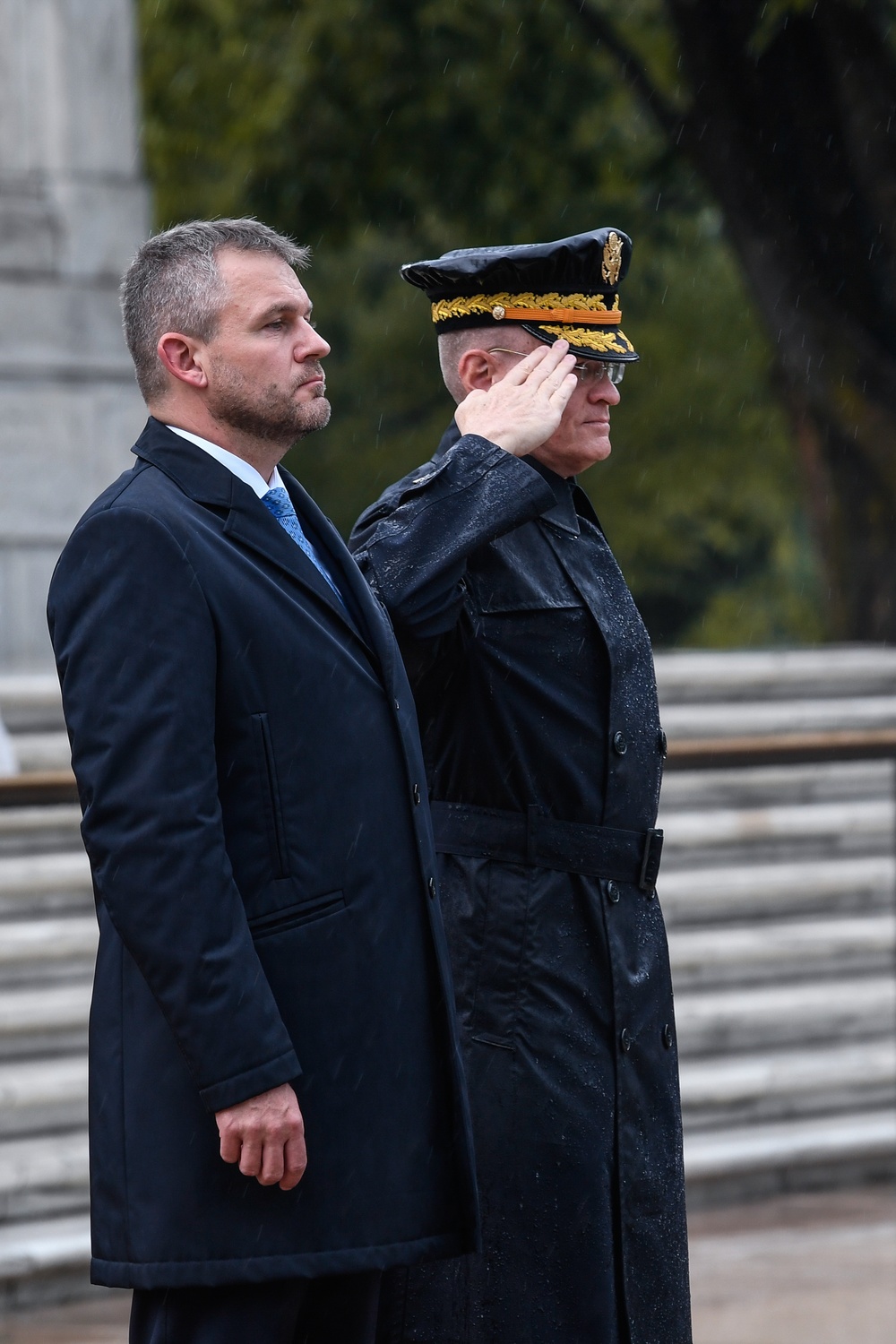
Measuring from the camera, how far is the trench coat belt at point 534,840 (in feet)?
9.96

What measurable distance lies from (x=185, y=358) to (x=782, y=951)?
178 inches

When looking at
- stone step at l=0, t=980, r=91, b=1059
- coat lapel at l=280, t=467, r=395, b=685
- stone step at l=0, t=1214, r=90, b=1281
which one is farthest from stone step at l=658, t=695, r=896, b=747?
coat lapel at l=280, t=467, r=395, b=685

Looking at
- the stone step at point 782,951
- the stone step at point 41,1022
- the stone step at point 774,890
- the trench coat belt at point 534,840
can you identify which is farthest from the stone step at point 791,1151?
the trench coat belt at point 534,840

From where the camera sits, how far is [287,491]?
2.82 meters

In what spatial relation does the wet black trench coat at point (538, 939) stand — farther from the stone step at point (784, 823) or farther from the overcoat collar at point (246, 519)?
the stone step at point (784, 823)

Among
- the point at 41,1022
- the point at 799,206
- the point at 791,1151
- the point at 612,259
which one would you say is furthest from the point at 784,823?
the point at 799,206

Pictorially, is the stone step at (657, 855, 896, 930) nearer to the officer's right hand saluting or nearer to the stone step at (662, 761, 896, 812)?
the stone step at (662, 761, 896, 812)

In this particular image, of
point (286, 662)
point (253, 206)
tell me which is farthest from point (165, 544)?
point (253, 206)

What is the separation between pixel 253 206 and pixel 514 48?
2343mm

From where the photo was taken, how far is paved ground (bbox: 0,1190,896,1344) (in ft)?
15.4

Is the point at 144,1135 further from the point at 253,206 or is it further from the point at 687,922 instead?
the point at 253,206

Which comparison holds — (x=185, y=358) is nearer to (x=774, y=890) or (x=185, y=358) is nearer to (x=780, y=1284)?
(x=780, y=1284)

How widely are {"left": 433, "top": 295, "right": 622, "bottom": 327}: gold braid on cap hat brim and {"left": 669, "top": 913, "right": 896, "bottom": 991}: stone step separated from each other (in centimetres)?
356

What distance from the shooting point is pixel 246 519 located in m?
→ 2.62
